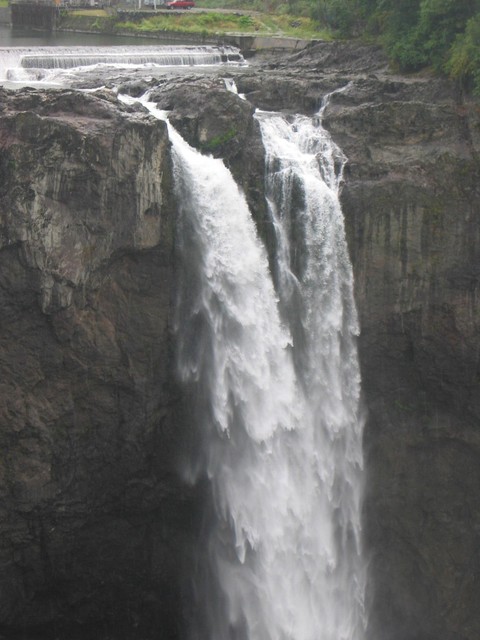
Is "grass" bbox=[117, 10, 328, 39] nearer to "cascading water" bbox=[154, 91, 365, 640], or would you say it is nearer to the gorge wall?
the gorge wall

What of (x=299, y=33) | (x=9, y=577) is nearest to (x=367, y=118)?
(x=9, y=577)

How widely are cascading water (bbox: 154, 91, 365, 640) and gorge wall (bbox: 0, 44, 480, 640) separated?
658 mm

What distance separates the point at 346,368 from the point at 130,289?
6.60 metres

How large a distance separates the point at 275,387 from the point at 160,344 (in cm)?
320

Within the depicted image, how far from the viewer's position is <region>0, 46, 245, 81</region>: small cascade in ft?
90.9

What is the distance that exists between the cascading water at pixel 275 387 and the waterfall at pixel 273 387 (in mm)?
31

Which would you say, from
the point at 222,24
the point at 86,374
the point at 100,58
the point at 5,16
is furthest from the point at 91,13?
the point at 86,374

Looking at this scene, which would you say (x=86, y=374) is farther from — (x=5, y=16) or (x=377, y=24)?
(x=5, y=16)

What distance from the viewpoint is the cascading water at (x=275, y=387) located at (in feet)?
68.0

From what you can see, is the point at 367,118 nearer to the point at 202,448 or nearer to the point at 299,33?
the point at 202,448

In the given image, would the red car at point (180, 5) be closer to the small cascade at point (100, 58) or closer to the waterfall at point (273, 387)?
the small cascade at point (100, 58)

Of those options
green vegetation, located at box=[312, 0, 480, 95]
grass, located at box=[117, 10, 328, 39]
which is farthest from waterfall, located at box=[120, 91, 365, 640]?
grass, located at box=[117, 10, 328, 39]

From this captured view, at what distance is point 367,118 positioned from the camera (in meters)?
23.5

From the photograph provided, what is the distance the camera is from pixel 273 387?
21.2 m
